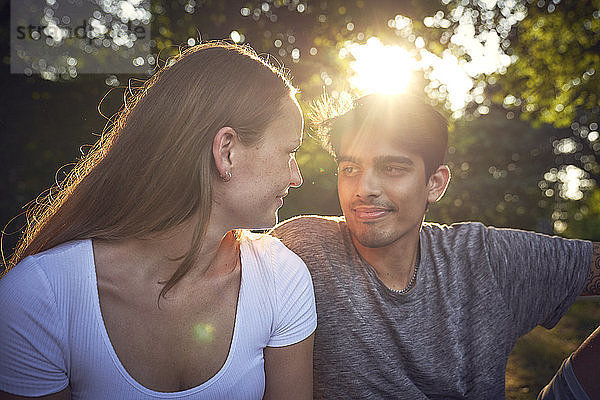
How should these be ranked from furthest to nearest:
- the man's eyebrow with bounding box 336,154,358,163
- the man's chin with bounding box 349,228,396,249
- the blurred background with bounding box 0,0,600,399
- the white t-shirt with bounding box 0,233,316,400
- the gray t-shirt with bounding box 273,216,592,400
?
the blurred background with bounding box 0,0,600,399, the man's eyebrow with bounding box 336,154,358,163, the man's chin with bounding box 349,228,396,249, the gray t-shirt with bounding box 273,216,592,400, the white t-shirt with bounding box 0,233,316,400

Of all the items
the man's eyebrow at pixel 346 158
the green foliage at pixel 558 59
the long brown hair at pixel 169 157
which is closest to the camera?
the long brown hair at pixel 169 157

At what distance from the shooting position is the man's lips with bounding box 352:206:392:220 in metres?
2.88

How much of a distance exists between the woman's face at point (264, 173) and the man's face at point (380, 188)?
769 mm

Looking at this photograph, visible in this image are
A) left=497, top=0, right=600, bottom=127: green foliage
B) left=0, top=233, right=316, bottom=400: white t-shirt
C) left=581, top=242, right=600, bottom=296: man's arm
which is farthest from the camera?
left=497, top=0, right=600, bottom=127: green foliage

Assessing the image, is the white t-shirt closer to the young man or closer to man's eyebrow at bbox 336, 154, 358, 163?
the young man

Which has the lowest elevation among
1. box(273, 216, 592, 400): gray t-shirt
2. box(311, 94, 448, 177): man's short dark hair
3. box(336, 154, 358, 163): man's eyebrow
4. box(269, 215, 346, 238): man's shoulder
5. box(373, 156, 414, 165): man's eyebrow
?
box(273, 216, 592, 400): gray t-shirt

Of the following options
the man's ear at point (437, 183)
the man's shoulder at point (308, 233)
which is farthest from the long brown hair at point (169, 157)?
the man's ear at point (437, 183)

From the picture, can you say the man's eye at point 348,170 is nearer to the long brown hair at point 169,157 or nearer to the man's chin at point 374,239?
the man's chin at point 374,239

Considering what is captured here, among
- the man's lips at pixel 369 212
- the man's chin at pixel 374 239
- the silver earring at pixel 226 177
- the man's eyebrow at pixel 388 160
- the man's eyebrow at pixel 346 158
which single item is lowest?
the man's chin at pixel 374 239

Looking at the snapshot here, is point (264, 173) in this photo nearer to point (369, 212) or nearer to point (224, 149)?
point (224, 149)

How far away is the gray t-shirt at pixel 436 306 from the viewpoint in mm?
2748

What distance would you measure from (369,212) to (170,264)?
120cm

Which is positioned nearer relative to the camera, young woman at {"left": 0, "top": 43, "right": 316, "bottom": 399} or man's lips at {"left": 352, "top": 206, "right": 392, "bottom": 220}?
young woman at {"left": 0, "top": 43, "right": 316, "bottom": 399}

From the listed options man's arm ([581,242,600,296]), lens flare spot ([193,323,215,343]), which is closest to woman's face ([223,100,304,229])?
lens flare spot ([193,323,215,343])
